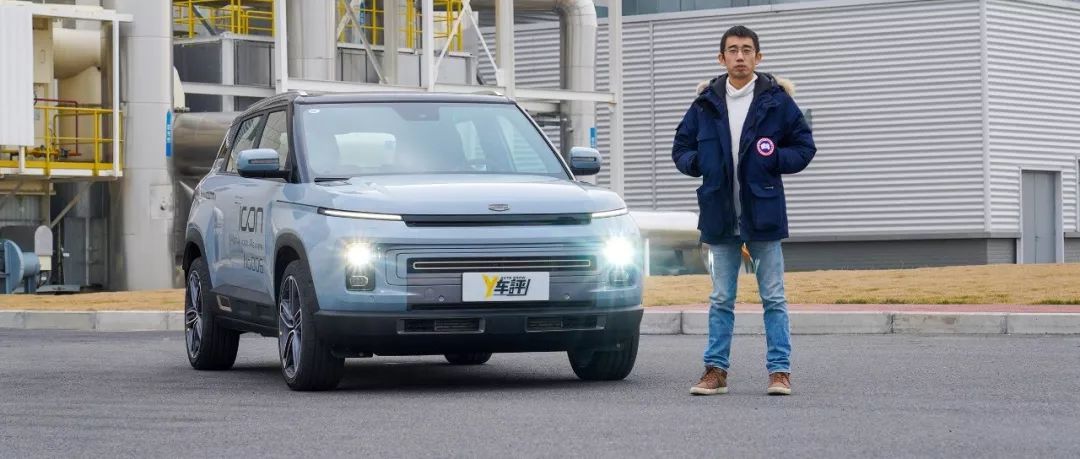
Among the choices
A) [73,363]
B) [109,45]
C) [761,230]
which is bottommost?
[73,363]

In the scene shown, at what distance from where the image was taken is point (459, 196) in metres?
9.32

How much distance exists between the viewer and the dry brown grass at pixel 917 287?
1767cm

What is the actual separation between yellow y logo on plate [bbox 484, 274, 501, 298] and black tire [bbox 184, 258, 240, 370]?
2800 mm

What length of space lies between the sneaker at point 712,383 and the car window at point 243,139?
3624 millimetres

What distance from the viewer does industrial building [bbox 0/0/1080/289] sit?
1072 inches

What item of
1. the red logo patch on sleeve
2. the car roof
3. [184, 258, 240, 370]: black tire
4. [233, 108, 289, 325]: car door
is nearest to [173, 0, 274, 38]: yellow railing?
[184, 258, 240, 370]: black tire

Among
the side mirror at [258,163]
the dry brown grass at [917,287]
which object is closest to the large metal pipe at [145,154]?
the dry brown grass at [917,287]

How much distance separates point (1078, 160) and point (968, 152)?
138 inches

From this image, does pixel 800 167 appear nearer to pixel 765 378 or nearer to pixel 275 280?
pixel 765 378

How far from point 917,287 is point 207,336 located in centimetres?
1010

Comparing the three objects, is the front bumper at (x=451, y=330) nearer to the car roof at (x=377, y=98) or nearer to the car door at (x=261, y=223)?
the car door at (x=261, y=223)

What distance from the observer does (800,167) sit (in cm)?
891

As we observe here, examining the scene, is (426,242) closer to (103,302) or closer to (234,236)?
(234,236)

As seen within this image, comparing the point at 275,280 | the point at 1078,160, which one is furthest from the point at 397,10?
the point at 275,280
